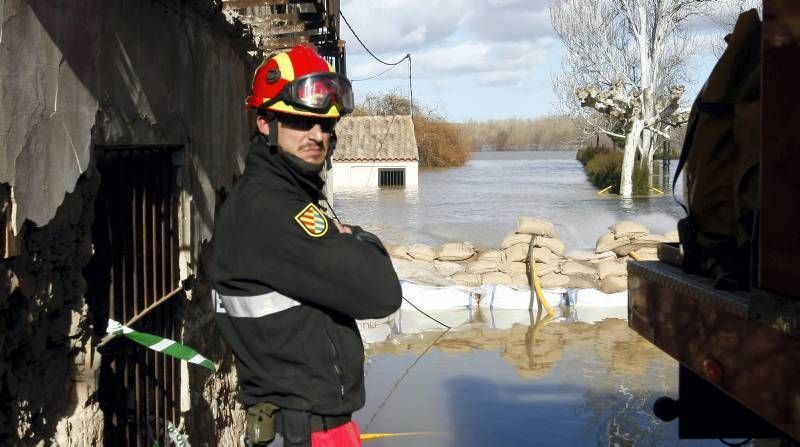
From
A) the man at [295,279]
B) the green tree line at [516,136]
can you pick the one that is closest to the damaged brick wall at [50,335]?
the man at [295,279]

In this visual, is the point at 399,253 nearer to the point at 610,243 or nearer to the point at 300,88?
the point at 610,243

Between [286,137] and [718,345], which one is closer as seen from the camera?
[286,137]

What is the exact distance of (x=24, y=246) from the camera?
227 cm

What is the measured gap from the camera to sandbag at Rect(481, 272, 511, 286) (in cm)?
1271

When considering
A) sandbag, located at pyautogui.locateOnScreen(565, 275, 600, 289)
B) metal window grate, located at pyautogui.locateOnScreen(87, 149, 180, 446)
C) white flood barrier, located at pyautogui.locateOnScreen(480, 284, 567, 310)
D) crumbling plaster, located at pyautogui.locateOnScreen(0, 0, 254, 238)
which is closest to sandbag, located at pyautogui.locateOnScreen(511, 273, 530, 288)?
sandbag, located at pyautogui.locateOnScreen(565, 275, 600, 289)

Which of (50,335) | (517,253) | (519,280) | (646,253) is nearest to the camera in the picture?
(50,335)

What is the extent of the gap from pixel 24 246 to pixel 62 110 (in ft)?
1.43

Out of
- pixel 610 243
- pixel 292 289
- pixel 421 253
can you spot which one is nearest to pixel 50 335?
pixel 292 289

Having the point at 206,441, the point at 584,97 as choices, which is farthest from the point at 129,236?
the point at 584,97

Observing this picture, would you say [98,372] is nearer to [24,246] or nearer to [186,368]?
[24,246]

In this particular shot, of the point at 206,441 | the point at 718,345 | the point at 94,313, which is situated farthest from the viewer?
the point at 206,441

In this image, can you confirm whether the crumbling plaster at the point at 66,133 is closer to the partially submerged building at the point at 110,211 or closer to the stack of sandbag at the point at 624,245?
the partially submerged building at the point at 110,211

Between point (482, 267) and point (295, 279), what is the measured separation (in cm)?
1122

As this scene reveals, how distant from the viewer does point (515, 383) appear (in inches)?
318
